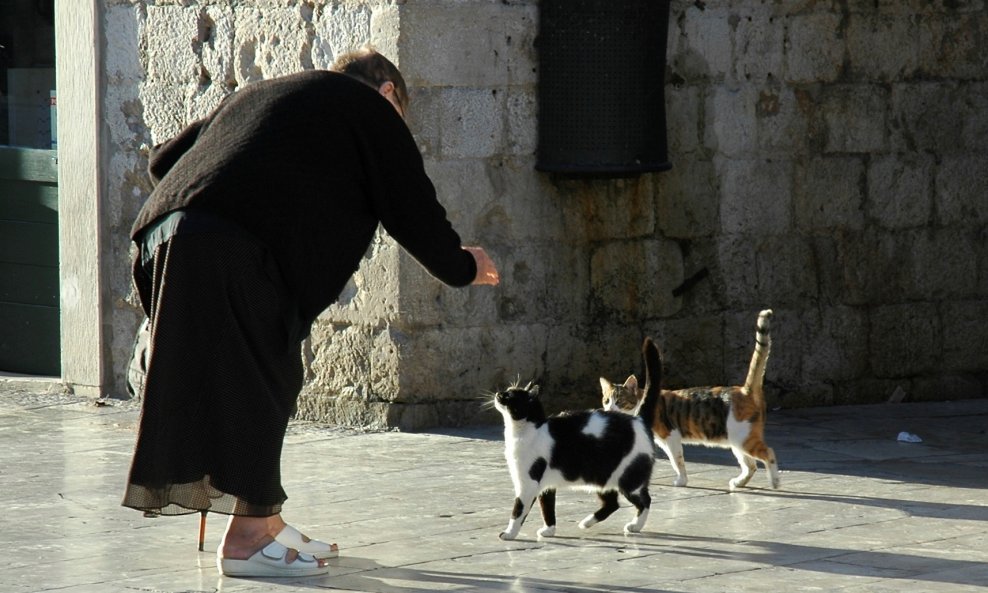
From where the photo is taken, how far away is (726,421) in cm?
673

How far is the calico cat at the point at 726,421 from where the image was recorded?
6.68 meters

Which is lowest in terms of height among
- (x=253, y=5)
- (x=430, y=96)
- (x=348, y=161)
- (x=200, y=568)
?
(x=200, y=568)

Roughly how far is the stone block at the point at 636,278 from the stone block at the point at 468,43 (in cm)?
101

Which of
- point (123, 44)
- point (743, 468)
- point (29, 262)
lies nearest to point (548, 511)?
point (743, 468)

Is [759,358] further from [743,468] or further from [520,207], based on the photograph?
[520,207]

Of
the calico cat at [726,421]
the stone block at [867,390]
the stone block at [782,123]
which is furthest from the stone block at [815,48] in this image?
the calico cat at [726,421]

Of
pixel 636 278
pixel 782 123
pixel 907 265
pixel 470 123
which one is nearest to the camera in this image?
pixel 470 123

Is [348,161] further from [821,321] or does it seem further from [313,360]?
[821,321]

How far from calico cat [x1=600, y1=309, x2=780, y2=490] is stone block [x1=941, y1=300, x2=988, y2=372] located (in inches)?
117

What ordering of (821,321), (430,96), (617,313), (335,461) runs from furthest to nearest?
1. (821,321)
2. (617,313)
3. (430,96)
4. (335,461)

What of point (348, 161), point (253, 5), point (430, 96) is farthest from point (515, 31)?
point (348, 161)

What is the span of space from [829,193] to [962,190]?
3.01ft

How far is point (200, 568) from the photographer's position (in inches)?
208

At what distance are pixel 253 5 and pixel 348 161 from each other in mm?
3465
